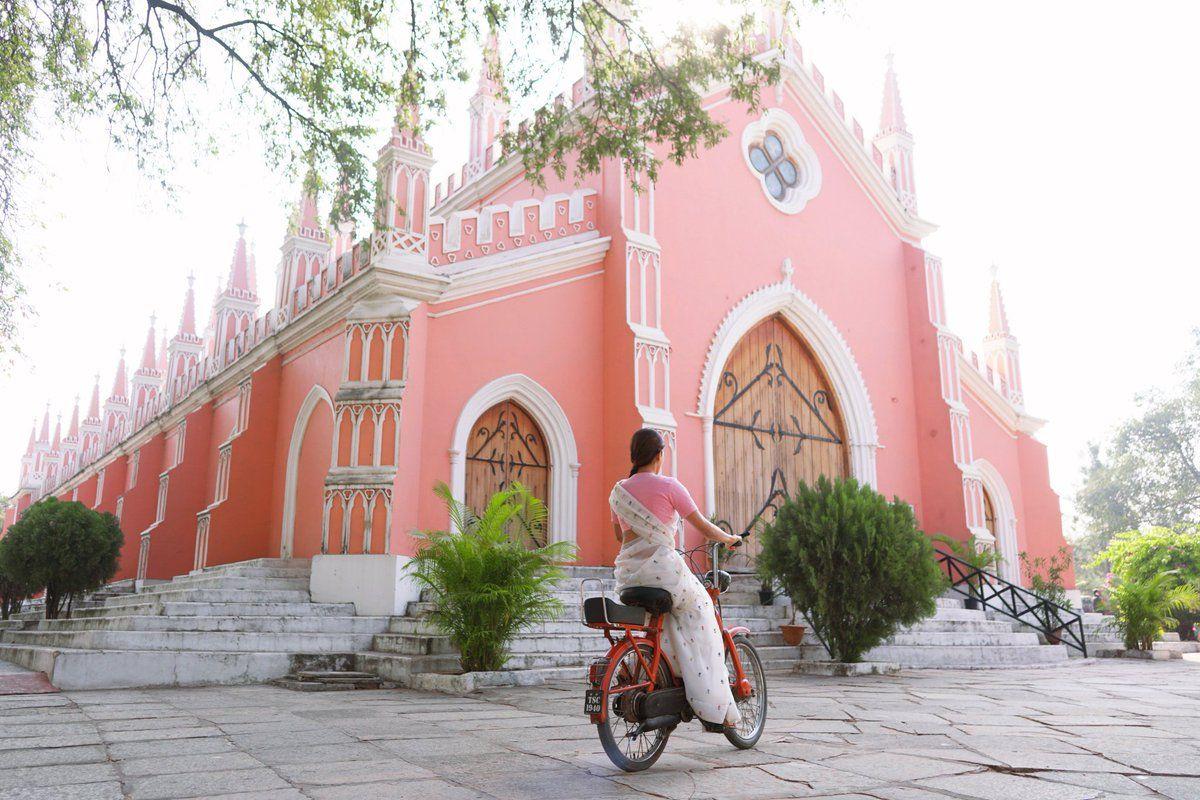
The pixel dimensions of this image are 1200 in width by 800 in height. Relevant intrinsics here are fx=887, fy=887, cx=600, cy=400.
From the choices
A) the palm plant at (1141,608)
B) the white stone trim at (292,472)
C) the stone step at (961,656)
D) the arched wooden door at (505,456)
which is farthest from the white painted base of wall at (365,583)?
the palm plant at (1141,608)

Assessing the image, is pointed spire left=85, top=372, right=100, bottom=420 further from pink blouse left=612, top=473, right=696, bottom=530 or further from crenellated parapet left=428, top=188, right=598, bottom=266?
pink blouse left=612, top=473, right=696, bottom=530

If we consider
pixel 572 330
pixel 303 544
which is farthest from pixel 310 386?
pixel 572 330

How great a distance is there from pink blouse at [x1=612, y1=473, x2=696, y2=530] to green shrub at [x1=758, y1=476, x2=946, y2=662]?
4.96 meters

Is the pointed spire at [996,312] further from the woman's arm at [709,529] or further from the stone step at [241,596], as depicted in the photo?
the woman's arm at [709,529]

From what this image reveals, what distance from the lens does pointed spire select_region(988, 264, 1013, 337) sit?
20.1 metres

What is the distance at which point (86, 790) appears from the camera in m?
3.39

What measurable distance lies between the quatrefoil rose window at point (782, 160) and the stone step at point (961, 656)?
8.21 meters

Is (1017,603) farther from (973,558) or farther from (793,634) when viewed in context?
(793,634)

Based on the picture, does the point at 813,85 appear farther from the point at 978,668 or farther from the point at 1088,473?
the point at 1088,473

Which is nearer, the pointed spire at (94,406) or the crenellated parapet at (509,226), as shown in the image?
the crenellated parapet at (509,226)

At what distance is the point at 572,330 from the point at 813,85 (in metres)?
7.85

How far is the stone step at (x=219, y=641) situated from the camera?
8.23 meters

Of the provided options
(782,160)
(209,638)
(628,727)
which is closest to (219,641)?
(209,638)

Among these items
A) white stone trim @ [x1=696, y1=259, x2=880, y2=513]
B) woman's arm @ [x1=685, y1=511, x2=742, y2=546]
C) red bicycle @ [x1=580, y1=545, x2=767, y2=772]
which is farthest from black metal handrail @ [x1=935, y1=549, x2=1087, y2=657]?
red bicycle @ [x1=580, y1=545, x2=767, y2=772]
